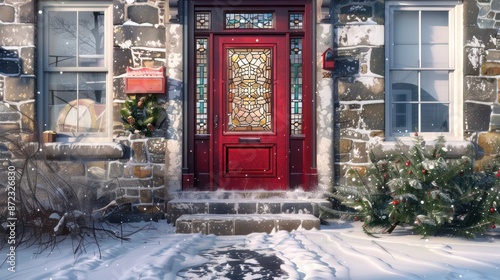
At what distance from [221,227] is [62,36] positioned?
10.6 feet

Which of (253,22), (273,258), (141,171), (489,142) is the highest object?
(253,22)

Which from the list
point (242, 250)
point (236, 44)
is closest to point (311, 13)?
point (236, 44)

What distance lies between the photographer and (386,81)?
295 inches

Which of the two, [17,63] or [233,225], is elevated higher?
[17,63]

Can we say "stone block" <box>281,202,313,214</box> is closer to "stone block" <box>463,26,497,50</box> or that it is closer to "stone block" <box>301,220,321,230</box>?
"stone block" <box>301,220,321,230</box>

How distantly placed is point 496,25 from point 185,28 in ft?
12.4

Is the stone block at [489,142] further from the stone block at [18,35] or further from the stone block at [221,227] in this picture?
the stone block at [18,35]

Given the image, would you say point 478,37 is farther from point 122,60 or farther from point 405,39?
point 122,60

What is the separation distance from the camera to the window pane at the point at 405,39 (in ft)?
24.8

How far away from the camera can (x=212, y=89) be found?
24.5 feet

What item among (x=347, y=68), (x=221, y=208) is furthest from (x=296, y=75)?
(x=221, y=208)

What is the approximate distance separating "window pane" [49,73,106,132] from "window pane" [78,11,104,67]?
7.3 inches

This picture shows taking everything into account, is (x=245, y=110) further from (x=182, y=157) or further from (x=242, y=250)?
(x=242, y=250)

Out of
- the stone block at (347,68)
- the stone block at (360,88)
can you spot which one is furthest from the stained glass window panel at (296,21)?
the stone block at (360,88)
